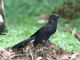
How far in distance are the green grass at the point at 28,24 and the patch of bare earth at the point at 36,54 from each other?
1.74 feet

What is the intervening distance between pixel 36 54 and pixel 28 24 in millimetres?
4609

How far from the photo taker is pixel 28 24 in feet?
43.6

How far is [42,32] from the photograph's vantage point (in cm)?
875

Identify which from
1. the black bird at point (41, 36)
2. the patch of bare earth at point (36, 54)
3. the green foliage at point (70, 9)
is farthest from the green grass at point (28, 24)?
the black bird at point (41, 36)

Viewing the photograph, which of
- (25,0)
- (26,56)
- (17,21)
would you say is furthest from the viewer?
(25,0)

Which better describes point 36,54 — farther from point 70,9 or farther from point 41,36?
point 70,9

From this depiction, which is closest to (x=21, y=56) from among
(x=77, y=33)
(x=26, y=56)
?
(x=26, y=56)

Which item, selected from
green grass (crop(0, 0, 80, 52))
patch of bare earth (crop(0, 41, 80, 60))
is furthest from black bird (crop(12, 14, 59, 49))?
green grass (crop(0, 0, 80, 52))

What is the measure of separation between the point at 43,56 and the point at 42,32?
441 mm

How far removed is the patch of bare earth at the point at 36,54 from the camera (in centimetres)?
868

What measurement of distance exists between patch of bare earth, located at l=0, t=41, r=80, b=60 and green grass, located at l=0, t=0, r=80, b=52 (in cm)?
53

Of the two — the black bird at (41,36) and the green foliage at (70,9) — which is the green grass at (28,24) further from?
the black bird at (41,36)

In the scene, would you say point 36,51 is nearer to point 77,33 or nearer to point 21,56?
point 21,56

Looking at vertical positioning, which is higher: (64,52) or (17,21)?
(17,21)
